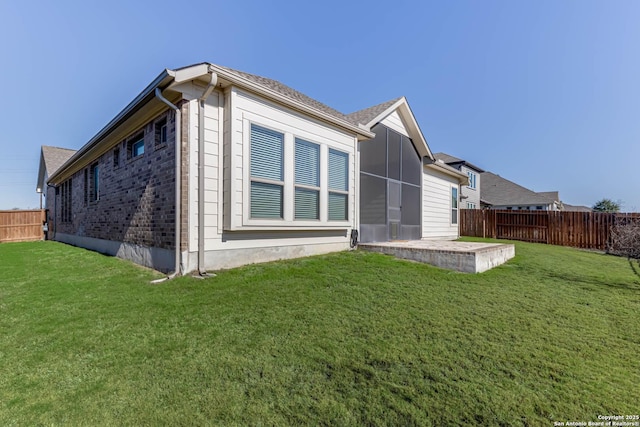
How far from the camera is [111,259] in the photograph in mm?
7168

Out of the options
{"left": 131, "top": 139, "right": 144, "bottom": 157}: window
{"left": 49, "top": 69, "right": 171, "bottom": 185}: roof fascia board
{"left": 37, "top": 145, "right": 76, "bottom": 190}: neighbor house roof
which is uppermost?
{"left": 37, "top": 145, "right": 76, "bottom": 190}: neighbor house roof

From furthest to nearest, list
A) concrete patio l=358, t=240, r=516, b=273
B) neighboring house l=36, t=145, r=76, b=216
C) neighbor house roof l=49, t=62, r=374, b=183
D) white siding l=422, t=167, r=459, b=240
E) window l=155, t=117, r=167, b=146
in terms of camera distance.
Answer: neighboring house l=36, t=145, r=76, b=216 < white siding l=422, t=167, r=459, b=240 < window l=155, t=117, r=167, b=146 < concrete patio l=358, t=240, r=516, b=273 < neighbor house roof l=49, t=62, r=374, b=183

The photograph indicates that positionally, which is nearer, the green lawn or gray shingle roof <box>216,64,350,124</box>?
the green lawn

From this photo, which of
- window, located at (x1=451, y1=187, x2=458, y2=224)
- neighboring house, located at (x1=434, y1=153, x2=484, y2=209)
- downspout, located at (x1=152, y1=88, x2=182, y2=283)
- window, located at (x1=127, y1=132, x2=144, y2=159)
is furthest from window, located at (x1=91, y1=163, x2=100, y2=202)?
neighboring house, located at (x1=434, y1=153, x2=484, y2=209)

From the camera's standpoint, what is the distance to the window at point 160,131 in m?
5.88

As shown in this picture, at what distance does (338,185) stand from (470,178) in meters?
22.5

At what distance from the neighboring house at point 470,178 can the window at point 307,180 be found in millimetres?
20059

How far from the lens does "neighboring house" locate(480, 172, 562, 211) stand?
29.8 m

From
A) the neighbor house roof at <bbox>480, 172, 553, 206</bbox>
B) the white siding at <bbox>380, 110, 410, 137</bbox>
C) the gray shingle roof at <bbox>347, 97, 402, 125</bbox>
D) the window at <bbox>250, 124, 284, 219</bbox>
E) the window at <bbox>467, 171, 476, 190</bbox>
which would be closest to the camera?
the window at <bbox>250, 124, 284, 219</bbox>

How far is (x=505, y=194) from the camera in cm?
3197

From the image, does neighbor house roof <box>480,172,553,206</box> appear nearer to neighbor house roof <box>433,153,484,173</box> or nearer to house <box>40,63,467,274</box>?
neighbor house roof <box>433,153,484,173</box>

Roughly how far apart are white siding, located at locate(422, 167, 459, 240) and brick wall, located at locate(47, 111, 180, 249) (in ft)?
30.9

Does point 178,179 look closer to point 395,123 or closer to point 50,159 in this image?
point 395,123

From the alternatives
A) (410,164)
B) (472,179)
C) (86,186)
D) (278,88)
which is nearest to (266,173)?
(278,88)
